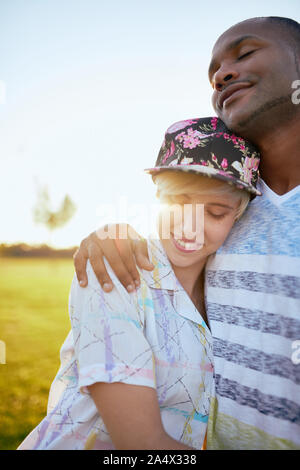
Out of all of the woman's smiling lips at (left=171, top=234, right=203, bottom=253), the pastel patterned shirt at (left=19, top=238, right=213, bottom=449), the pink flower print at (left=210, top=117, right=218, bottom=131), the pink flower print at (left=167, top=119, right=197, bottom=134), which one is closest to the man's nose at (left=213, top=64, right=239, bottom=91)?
the pink flower print at (left=210, top=117, right=218, bottom=131)

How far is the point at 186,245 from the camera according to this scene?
80.0 inches

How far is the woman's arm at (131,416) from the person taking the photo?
4.83 feet

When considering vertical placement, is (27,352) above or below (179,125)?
below

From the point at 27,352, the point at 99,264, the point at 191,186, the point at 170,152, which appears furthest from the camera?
the point at 27,352

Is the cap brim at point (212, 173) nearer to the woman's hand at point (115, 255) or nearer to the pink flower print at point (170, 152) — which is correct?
the pink flower print at point (170, 152)

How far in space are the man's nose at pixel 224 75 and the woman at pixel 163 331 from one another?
10.5 inches

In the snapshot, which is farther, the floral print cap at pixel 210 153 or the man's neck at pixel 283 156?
the man's neck at pixel 283 156

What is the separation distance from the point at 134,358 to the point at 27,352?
275 inches

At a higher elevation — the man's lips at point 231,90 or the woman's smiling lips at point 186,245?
the man's lips at point 231,90

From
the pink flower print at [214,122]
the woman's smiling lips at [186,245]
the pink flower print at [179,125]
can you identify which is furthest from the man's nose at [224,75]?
the woman's smiling lips at [186,245]

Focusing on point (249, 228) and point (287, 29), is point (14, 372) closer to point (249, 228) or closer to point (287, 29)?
point (249, 228)

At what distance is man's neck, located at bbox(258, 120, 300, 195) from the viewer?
2.10 m

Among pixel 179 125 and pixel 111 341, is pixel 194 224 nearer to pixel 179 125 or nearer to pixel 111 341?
pixel 179 125

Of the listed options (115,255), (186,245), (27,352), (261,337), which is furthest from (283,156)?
(27,352)
